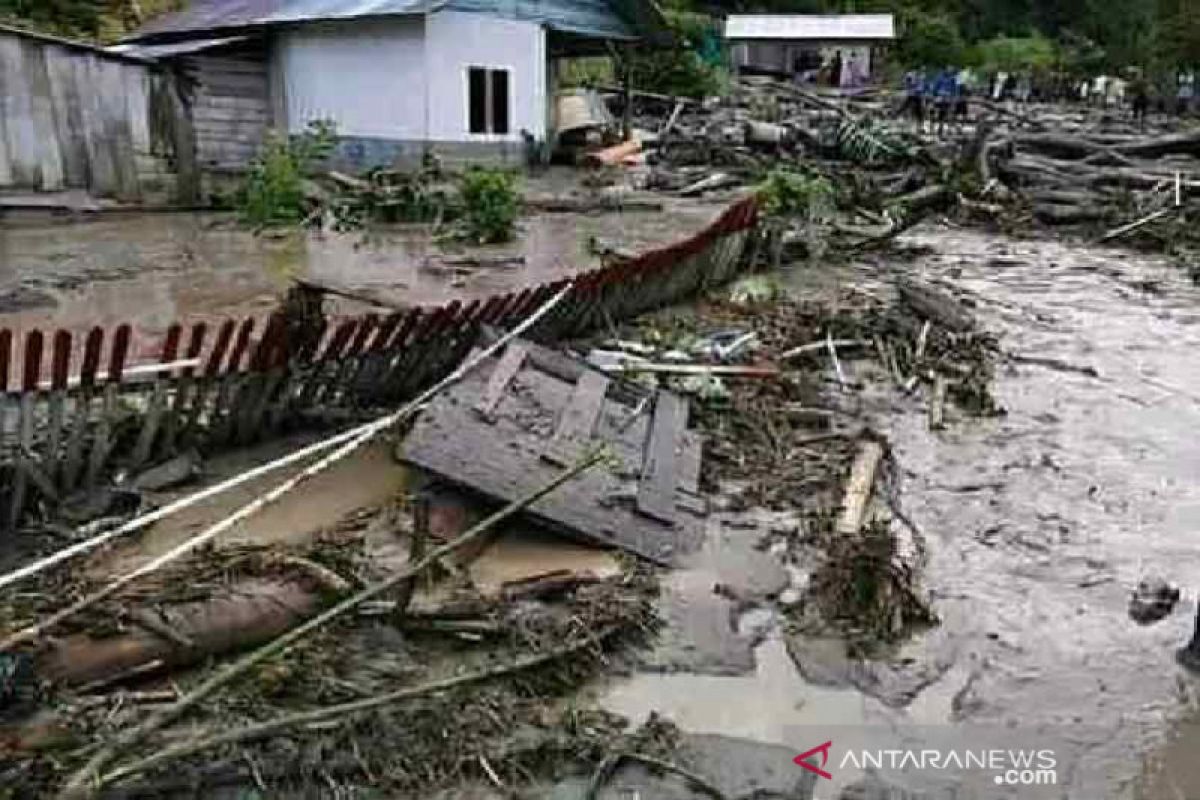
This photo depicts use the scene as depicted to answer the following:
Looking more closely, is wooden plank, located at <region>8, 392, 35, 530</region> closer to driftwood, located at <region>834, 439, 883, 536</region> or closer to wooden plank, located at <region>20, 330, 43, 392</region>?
wooden plank, located at <region>20, 330, 43, 392</region>

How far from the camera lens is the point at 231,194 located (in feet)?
60.8

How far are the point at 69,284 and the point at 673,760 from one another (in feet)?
31.8

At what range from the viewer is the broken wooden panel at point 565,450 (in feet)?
19.7

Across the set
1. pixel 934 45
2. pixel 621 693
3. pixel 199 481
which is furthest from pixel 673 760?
pixel 934 45

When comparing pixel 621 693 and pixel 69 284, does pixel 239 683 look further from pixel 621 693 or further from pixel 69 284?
pixel 69 284

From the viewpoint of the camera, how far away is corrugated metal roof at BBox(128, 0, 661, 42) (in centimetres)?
2088

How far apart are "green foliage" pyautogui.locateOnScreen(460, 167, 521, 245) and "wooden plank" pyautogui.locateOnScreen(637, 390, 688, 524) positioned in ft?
26.5

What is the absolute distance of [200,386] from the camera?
6316 millimetres

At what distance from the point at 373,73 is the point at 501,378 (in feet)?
55.3

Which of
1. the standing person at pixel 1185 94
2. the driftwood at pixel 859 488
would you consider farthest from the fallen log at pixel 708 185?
the standing person at pixel 1185 94

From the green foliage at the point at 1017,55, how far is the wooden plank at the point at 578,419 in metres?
50.8

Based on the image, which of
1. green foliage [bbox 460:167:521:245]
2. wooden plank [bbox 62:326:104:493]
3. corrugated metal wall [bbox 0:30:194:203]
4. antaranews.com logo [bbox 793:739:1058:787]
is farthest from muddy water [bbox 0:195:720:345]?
antaranews.com logo [bbox 793:739:1058:787]

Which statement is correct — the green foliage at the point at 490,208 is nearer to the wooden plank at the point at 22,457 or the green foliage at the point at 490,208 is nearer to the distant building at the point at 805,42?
the wooden plank at the point at 22,457

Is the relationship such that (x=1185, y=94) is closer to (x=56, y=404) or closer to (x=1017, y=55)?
(x=1017, y=55)
